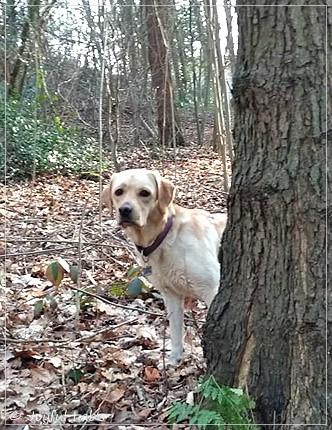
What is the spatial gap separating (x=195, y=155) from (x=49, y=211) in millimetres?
7235

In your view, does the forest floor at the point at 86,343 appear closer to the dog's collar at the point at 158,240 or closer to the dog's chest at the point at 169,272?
the dog's chest at the point at 169,272

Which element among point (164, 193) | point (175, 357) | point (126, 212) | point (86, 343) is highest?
Result: point (164, 193)

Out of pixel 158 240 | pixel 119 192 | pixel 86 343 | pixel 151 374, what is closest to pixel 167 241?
pixel 158 240

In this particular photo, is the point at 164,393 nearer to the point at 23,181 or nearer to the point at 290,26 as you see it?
the point at 290,26

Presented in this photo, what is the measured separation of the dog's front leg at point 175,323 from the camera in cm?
397

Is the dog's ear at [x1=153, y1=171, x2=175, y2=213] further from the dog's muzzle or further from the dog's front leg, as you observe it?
the dog's front leg

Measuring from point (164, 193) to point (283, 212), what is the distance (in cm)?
196

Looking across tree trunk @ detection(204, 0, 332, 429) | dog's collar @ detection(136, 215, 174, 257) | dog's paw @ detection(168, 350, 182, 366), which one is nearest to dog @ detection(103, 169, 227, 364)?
dog's collar @ detection(136, 215, 174, 257)

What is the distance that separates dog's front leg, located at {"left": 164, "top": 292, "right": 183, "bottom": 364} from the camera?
3.97 metres

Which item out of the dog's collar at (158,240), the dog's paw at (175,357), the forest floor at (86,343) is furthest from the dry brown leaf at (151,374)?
the dog's collar at (158,240)

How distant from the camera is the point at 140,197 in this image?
4.16m

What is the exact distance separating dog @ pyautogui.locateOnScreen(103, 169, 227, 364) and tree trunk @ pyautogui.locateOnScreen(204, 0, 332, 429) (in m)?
1.71

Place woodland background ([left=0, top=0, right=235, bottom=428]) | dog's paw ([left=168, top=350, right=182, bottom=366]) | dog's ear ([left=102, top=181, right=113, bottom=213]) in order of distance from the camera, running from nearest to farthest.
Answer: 1. woodland background ([left=0, top=0, right=235, bottom=428])
2. dog's paw ([left=168, top=350, right=182, bottom=366])
3. dog's ear ([left=102, top=181, right=113, bottom=213])

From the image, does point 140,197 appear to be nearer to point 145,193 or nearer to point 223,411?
point 145,193
